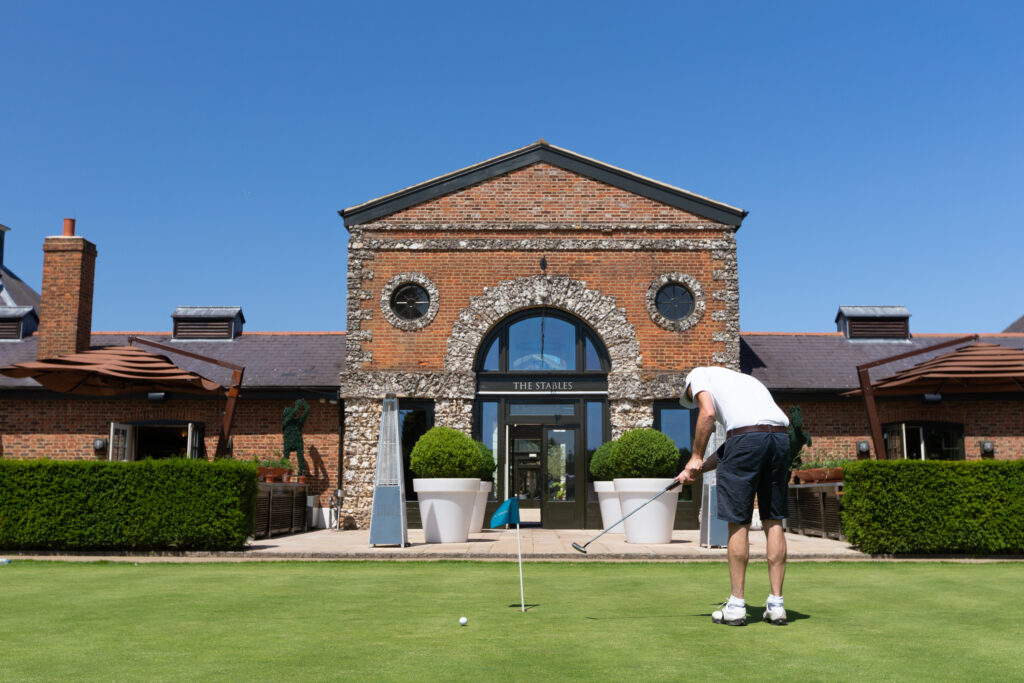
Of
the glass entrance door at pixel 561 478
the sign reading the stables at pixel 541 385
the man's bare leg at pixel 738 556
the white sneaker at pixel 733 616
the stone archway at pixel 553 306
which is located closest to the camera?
the white sneaker at pixel 733 616

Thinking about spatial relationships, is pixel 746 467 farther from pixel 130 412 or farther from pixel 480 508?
pixel 130 412

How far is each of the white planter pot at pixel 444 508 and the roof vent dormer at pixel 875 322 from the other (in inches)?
450

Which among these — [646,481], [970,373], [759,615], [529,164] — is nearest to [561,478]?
[646,481]

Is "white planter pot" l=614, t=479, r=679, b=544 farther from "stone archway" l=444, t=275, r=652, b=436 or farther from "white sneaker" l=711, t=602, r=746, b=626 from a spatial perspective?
"white sneaker" l=711, t=602, r=746, b=626

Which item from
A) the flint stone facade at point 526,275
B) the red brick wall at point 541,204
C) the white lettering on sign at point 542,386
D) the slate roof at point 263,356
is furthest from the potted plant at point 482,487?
the red brick wall at point 541,204

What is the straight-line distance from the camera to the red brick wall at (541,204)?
17344 mm

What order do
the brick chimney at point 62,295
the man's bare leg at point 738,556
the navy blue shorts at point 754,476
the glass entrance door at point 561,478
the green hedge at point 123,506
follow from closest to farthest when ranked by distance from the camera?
the man's bare leg at point 738,556 < the navy blue shorts at point 754,476 < the green hedge at point 123,506 < the glass entrance door at point 561,478 < the brick chimney at point 62,295

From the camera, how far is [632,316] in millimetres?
17000

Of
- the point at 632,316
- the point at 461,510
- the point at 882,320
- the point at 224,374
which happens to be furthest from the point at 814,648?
the point at 882,320

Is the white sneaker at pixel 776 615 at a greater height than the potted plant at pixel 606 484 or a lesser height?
lesser

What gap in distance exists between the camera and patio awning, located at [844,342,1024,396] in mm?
13555

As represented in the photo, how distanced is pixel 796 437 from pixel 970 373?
373 centimetres

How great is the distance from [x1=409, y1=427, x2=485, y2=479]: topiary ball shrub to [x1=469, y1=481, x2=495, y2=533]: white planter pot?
2.72 feet

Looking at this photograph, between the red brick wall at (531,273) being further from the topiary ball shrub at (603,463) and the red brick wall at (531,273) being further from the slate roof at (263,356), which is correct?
the topiary ball shrub at (603,463)
